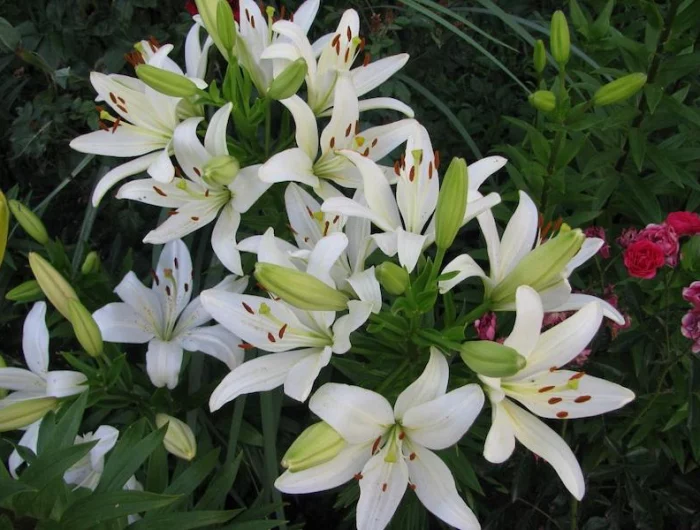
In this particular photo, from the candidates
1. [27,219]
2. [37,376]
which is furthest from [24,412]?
[27,219]

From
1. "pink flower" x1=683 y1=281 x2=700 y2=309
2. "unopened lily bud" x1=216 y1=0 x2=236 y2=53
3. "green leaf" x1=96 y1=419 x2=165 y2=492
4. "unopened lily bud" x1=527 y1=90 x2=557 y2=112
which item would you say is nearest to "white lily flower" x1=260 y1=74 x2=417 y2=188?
"unopened lily bud" x1=216 y1=0 x2=236 y2=53

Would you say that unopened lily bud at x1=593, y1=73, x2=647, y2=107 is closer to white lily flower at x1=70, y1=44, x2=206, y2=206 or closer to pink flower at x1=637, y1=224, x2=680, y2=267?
pink flower at x1=637, y1=224, x2=680, y2=267

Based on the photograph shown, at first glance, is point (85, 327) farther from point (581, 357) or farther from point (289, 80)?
point (581, 357)

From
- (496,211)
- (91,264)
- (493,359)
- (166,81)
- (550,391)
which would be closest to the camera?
(493,359)

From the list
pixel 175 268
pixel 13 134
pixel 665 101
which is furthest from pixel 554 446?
pixel 13 134

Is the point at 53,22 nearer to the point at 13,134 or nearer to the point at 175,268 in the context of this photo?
the point at 13,134

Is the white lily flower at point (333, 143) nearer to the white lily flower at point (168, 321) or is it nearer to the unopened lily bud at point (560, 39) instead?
the white lily flower at point (168, 321)
